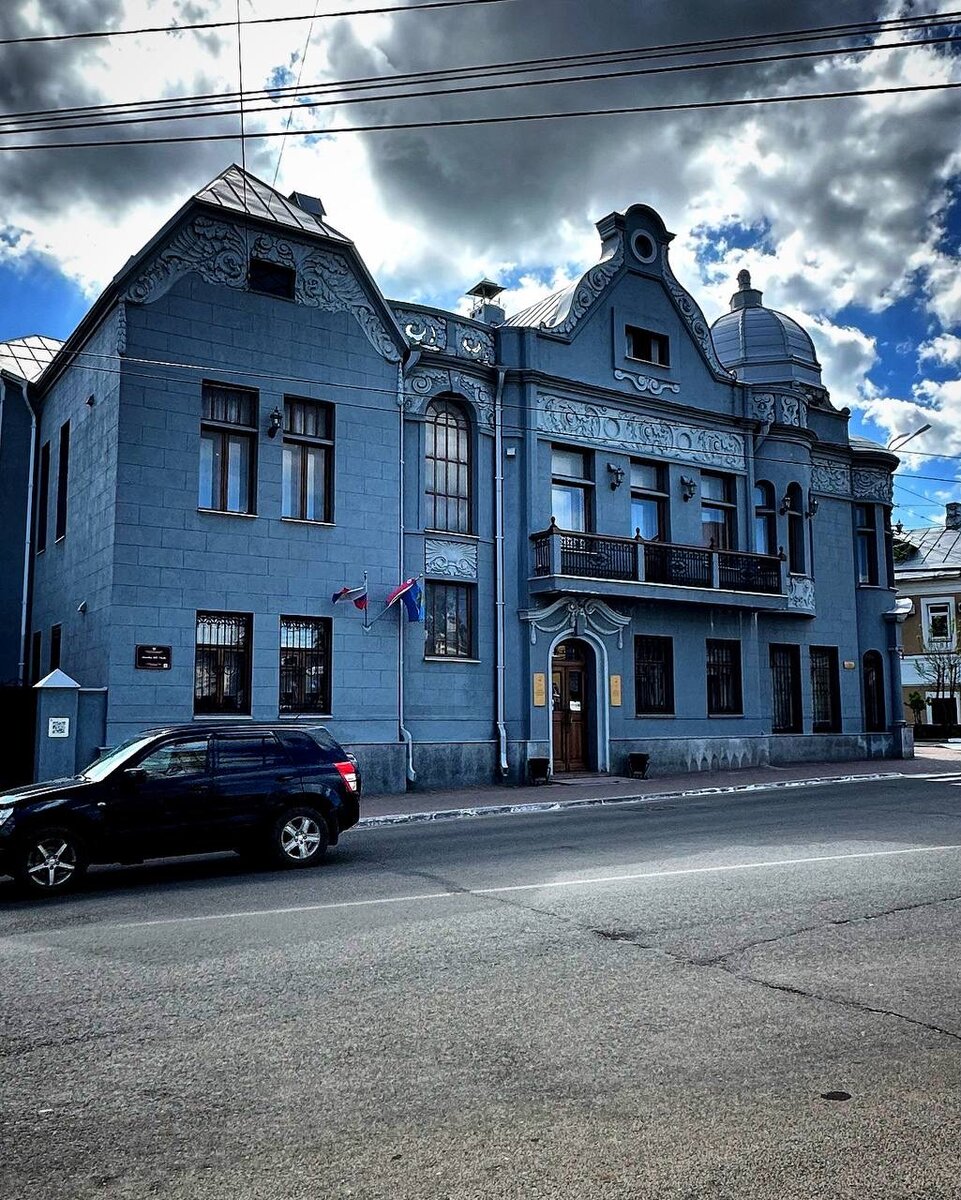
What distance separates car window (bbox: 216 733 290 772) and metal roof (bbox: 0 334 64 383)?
19.0 metres

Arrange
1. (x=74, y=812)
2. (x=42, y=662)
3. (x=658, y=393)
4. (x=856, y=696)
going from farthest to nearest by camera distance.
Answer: (x=856, y=696)
(x=658, y=393)
(x=42, y=662)
(x=74, y=812)

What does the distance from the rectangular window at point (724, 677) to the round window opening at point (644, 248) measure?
33.1 feet

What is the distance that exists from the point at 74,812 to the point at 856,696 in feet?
82.0

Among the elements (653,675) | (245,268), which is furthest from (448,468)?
(653,675)

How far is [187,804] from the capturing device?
11078mm

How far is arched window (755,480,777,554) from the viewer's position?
2892cm

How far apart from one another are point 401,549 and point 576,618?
480 centimetres

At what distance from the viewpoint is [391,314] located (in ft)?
72.1

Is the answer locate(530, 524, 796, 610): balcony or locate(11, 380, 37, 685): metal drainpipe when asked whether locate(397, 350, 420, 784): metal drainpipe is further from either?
locate(11, 380, 37, 685): metal drainpipe

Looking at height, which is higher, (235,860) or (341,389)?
(341,389)

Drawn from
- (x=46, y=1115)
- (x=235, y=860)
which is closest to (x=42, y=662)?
(x=235, y=860)

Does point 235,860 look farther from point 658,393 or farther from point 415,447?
point 658,393

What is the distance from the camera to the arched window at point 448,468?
2294 centimetres

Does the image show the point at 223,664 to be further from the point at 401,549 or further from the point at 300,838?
the point at 300,838
